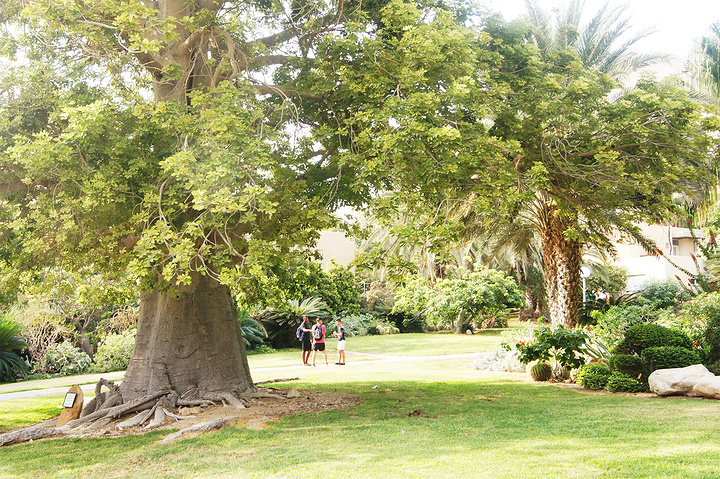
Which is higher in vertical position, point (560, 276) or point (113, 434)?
point (560, 276)

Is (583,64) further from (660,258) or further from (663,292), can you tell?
(660,258)

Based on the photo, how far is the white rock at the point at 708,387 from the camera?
9695 mm

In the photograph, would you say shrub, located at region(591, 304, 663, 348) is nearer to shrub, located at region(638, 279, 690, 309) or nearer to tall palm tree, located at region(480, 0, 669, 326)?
tall palm tree, located at region(480, 0, 669, 326)

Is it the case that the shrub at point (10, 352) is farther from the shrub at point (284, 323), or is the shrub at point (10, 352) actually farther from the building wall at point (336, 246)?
the building wall at point (336, 246)

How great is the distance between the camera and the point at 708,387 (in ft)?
32.1

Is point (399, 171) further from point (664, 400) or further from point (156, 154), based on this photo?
point (664, 400)

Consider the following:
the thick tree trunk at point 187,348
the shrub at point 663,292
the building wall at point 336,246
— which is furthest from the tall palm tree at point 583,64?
the building wall at point 336,246

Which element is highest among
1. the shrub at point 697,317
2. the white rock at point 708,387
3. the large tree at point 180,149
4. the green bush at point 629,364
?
the large tree at point 180,149

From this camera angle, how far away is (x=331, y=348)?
25.8m

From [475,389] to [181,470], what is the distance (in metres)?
7.51

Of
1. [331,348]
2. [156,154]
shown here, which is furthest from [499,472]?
[331,348]

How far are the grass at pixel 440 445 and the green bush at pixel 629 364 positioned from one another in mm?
952

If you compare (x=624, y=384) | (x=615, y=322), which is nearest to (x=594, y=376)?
(x=624, y=384)

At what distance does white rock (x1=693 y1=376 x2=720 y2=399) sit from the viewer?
9.70 m
